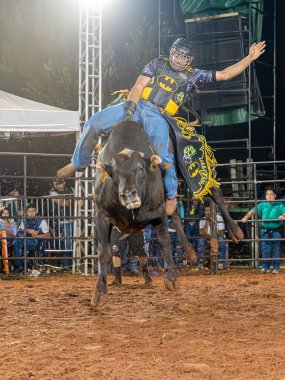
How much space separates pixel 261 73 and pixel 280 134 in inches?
51.9

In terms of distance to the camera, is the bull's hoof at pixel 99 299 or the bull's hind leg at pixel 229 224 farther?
the bull's hind leg at pixel 229 224

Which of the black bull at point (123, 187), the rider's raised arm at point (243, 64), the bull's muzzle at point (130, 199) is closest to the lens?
the bull's muzzle at point (130, 199)

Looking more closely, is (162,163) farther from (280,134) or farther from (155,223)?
(280,134)

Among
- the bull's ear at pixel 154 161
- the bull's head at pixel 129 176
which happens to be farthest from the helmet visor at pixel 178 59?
the bull's head at pixel 129 176

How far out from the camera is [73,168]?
8.41 meters

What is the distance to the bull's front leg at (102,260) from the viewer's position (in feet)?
24.1

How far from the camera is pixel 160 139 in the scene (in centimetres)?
803

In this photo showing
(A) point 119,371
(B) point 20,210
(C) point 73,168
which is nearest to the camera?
(A) point 119,371

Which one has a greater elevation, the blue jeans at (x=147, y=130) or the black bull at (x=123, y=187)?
the blue jeans at (x=147, y=130)

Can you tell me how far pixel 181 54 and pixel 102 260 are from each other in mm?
2261

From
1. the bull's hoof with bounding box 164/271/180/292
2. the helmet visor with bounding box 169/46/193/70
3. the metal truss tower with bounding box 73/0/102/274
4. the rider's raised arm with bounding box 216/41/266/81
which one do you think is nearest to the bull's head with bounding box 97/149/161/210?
the bull's hoof with bounding box 164/271/180/292

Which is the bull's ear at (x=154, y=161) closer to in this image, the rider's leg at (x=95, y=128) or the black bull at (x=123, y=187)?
the black bull at (x=123, y=187)

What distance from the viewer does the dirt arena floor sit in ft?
15.3

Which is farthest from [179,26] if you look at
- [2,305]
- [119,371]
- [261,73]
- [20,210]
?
[119,371]
